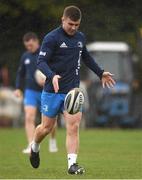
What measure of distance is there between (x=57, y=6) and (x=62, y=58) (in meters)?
14.1

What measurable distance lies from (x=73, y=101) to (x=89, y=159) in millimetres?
3261

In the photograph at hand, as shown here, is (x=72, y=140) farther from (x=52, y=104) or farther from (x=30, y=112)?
(x=30, y=112)

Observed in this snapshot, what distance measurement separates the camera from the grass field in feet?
42.7

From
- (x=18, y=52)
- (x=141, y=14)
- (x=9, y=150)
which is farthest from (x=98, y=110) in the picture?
(x=9, y=150)

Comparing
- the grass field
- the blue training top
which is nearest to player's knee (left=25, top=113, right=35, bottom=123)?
the blue training top

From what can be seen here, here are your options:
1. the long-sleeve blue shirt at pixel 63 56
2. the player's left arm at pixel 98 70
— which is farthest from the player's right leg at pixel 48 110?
the player's left arm at pixel 98 70

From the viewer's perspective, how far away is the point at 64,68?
13.3 m

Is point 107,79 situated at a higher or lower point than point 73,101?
higher

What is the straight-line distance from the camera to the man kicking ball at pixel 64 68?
42.7ft

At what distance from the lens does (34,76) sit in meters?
18.6

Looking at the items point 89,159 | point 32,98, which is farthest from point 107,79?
point 32,98

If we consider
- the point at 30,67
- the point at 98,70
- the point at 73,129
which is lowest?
the point at 73,129

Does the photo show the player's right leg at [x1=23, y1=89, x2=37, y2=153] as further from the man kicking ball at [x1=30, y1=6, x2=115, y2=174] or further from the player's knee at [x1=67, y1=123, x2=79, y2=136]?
the player's knee at [x1=67, y1=123, x2=79, y2=136]

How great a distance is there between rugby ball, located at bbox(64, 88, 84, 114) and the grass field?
918 millimetres
